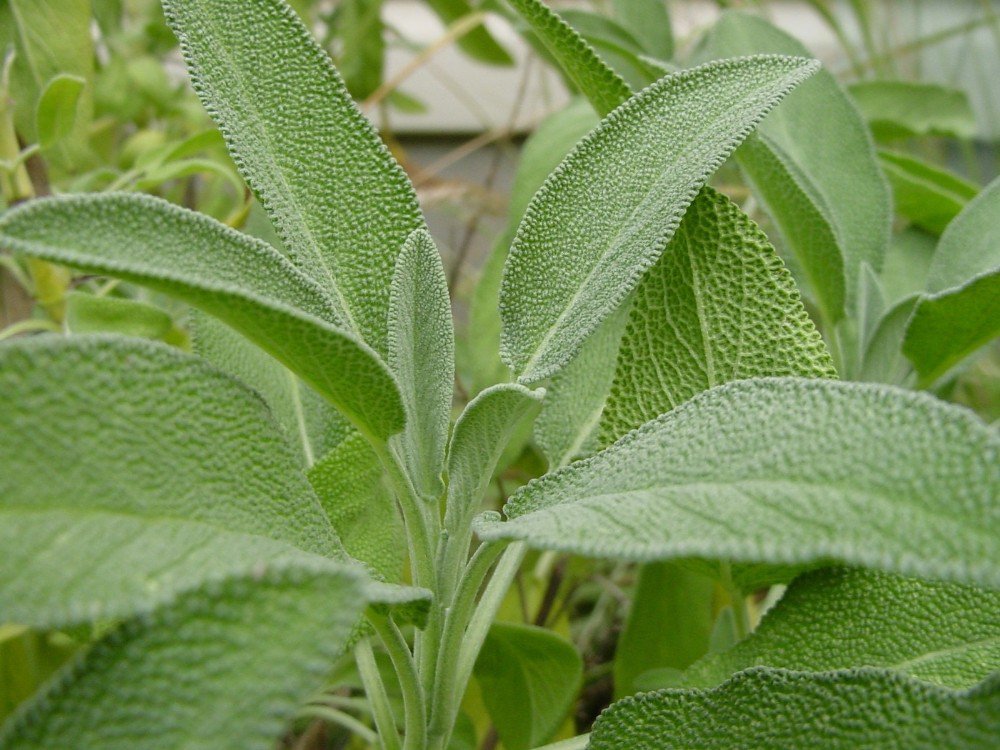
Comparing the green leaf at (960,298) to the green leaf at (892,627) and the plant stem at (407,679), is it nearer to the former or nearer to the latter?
the green leaf at (892,627)

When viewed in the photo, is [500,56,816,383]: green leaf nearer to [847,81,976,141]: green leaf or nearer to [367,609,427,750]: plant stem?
[367,609,427,750]: plant stem

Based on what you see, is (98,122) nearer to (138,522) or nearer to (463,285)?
(463,285)

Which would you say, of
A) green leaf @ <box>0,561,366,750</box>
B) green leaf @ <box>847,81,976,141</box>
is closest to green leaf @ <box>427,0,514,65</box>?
green leaf @ <box>847,81,976,141</box>

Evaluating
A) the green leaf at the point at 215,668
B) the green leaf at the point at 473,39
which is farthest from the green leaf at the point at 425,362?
the green leaf at the point at 473,39

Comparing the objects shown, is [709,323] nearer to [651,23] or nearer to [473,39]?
[651,23]

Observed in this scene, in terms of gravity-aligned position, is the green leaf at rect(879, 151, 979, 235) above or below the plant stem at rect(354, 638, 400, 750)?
above

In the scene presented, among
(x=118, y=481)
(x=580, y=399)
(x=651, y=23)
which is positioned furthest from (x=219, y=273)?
(x=651, y=23)
